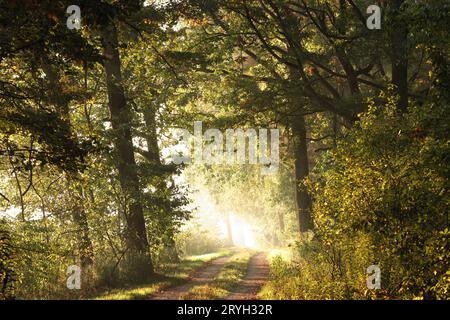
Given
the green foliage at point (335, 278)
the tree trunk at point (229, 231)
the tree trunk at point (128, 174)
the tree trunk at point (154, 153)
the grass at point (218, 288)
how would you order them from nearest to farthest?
1. the green foliage at point (335, 278)
2. the grass at point (218, 288)
3. the tree trunk at point (128, 174)
4. the tree trunk at point (154, 153)
5. the tree trunk at point (229, 231)

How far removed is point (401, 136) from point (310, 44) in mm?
13571

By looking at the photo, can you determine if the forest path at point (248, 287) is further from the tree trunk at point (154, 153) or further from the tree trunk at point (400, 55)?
the tree trunk at point (400, 55)

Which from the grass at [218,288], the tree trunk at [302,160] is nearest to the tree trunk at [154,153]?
the grass at [218,288]

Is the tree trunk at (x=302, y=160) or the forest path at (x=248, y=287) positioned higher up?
the tree trunk at (x=302, y=160)

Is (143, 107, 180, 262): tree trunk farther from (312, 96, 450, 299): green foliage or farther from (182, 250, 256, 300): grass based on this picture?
(312, 96, 450, 299): green foliage

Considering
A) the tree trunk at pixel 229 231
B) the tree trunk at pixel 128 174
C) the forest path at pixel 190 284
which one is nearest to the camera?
the forest path at pixel 190 284

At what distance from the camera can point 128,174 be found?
51.9 ft

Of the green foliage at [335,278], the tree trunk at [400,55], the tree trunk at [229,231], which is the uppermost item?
the tree trunk at [400,55]

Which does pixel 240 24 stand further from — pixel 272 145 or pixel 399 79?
pixel 272 145

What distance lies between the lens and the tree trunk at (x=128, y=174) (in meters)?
15.5

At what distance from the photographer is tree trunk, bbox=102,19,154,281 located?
50.7 feet

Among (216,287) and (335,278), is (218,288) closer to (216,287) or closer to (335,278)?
(216,287)

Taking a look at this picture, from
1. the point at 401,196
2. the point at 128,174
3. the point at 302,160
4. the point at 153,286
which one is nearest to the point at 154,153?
the point at 128,174

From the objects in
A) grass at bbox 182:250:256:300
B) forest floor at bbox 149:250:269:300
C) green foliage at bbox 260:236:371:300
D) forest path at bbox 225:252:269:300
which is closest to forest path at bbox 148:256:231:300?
forest floor at bbox 149:250:269:300
